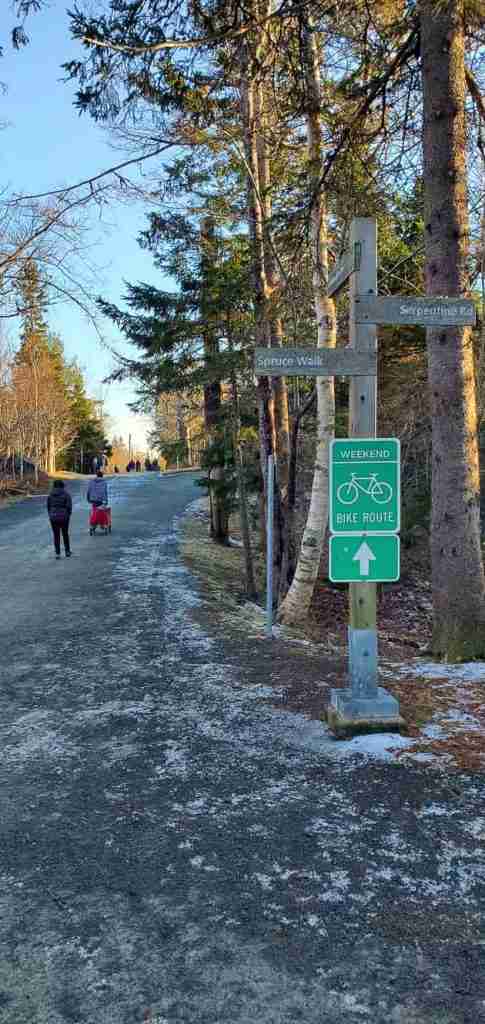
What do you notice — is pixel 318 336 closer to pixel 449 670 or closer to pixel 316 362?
pixel 316 362

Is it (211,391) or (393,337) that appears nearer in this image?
(393,337)

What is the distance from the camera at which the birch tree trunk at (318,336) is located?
7902 mm

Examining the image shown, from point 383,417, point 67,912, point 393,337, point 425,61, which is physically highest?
point 425,61

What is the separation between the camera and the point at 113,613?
858 cm

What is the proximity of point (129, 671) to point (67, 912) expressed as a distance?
3.40m

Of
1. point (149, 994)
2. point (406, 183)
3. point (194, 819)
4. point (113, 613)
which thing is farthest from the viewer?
point (113, 613)

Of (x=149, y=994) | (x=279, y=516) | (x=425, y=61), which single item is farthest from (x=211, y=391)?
(x=149, y=994)

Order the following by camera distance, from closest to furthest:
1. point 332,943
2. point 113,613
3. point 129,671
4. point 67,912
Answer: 1. point 332,943
2. point 67,912
3. point 129,671
4. point 113,613

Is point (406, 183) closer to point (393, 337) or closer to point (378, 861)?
point (393, 337)

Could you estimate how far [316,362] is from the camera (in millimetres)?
4789

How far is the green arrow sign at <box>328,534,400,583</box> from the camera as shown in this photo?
15.3 feet

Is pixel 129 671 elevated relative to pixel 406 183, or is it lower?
lower

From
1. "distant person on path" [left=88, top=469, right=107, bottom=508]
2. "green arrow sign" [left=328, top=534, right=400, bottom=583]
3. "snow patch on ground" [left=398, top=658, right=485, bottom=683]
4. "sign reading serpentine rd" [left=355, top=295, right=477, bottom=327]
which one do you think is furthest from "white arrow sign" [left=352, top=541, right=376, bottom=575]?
"distant person on path" [left=88, top=469, right=107, bottom=508]

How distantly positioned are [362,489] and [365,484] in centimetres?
4
